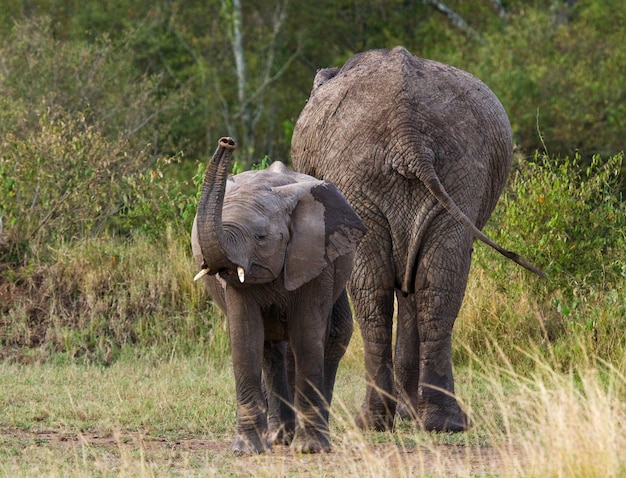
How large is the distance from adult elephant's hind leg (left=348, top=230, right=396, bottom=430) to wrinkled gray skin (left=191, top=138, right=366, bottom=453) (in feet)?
1.82

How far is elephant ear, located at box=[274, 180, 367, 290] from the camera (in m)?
7.07

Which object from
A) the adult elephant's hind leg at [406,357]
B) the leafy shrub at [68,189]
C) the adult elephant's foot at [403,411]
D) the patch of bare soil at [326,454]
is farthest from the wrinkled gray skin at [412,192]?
the leafy shrub at [68,189]

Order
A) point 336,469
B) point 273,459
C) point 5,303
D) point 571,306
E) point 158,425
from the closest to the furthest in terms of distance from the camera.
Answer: point 336,469 → point 273,459 → point 158,425 → point 571,306 → point 5,303

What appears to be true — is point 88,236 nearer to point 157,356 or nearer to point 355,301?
point 157,356

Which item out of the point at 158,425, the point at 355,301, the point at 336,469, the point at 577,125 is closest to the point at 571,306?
the point at 355,301

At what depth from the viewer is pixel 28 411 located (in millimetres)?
8523

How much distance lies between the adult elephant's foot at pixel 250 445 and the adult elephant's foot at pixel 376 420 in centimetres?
119

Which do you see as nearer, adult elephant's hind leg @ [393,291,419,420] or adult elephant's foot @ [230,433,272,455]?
adult elephant's foot @ [230,433,272,455]

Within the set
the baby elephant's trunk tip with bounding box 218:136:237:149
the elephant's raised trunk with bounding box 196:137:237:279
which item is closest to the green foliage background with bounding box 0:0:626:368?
the elephant's raised trunk with bounding box 196:137:237:279

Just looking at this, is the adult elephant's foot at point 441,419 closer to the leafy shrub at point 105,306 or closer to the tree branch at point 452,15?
the leafy shrub at point 105,306

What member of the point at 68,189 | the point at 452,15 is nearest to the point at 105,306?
the point at 68,189

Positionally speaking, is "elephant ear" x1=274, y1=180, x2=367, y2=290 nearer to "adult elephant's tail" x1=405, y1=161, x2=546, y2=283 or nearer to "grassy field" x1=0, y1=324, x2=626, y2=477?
"adult elephant's tail" x1=405, y1=161, x2=546, y2=283

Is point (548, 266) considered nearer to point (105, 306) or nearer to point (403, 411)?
point (403, 411)

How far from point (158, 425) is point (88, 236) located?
4655mm
